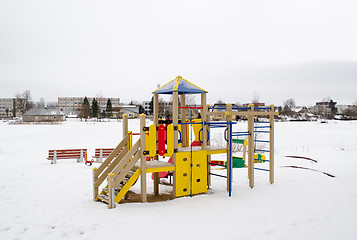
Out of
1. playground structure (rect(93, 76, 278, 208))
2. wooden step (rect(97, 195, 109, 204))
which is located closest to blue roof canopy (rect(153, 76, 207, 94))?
playground structure (rect(93, 76, 278, 208))

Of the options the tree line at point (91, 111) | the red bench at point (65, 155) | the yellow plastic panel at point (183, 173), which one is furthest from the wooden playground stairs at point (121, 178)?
the tree line at point (91, 111)

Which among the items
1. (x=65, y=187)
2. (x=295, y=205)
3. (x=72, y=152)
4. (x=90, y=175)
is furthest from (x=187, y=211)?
(x=72, y=152)

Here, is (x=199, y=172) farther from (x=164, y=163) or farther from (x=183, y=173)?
(x=164, y=163)

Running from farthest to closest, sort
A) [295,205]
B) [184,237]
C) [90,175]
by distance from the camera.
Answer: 1. [90,175]
2. [295,205]
3. [184,237]

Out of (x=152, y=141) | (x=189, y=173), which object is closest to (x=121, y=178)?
(x=152, y=141)

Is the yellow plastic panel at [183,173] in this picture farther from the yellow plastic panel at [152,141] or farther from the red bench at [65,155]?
the red bench at [65,155]

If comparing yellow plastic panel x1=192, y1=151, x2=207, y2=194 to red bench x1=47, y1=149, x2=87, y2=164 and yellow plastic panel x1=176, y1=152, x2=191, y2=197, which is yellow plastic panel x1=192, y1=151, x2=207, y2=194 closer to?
yellow plastic panel x1=176, y1=152, x2=191, y2=197

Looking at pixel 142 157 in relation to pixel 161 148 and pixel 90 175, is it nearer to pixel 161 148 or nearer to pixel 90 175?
pixel 161 148

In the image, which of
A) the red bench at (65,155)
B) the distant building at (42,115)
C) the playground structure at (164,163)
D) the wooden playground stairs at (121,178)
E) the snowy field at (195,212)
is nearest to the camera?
the snowy field at (195,212)

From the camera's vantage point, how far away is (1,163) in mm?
13969

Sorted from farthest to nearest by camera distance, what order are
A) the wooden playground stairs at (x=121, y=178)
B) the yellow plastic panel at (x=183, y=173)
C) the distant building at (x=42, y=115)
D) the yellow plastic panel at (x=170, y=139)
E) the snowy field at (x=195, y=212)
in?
1. the distant building at (x=42, y=115)
2. the yellow plastic panel at (x=183, y=173)
3. the yellow plastic panel at (x=170, y=139)
4. the wooden playground stairs at (x=121, y=178)
5. the snowy field at (x=195, y=212)

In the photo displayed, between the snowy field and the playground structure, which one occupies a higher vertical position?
the playground structure

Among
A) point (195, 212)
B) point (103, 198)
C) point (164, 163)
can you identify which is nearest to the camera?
point (195, 212)

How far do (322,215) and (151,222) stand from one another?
4.07 m
